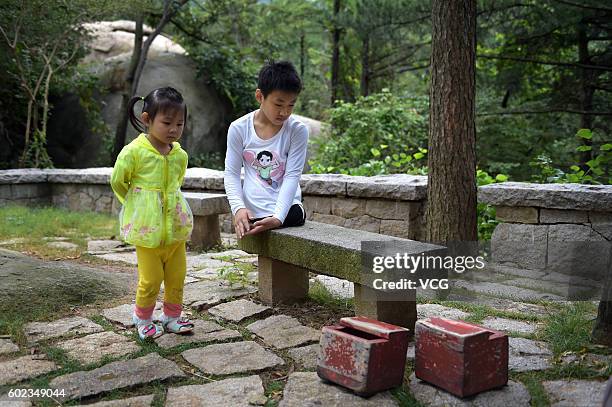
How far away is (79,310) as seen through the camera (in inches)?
133

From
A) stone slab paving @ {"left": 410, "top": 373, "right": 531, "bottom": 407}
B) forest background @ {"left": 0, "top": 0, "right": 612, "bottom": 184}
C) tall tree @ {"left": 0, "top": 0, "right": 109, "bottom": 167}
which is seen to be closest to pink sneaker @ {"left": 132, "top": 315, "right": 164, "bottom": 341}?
stone slab paving @ {"left": 410, "top": 373, "right": 531, "bottom": 407}

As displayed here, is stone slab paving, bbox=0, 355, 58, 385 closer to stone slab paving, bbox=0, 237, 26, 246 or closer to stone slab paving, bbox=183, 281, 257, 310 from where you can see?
stone slab paving, bbox=183, 281, 257, 310

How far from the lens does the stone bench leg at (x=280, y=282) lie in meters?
3.46

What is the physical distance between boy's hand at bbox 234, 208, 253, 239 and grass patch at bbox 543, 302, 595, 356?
1.64 m

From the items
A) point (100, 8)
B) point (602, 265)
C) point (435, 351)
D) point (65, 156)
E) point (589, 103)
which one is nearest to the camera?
point (435, 351)

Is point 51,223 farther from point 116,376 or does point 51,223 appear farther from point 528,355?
point 528,355

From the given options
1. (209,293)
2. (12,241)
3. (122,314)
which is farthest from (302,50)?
(122,314)

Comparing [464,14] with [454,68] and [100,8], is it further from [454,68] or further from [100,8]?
[100,8]

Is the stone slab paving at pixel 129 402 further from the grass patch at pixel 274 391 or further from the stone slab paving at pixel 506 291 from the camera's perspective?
the stone slab paving at pixel 506 291

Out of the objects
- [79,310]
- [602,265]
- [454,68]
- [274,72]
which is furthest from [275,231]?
[602,265]

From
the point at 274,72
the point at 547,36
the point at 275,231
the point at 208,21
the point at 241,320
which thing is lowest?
Result: the point at 241,320

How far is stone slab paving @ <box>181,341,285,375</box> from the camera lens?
99.7 inches

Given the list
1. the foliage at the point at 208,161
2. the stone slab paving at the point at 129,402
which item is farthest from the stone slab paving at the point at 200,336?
the foliage at the point at 208,161

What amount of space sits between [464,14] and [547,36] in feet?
16.2
